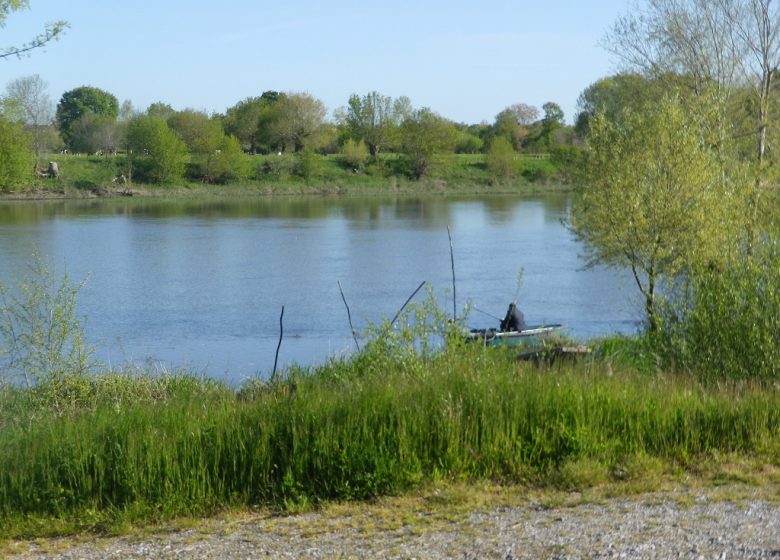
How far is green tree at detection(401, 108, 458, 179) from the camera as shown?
96.4 metres

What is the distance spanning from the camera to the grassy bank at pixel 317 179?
3044 inches

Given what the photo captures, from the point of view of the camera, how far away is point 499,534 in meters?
5.77

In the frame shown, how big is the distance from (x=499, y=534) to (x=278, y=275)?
28.1m

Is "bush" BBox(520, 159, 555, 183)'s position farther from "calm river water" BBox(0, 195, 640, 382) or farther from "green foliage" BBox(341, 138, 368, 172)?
"calm river water" BBox(0, 195, 640, 382)

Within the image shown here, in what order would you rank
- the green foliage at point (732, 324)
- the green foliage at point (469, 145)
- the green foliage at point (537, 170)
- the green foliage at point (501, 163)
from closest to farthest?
1. the green foliage at point (732, 324)
2. the green foliage at point (501, 163)
3. the green foliage at point (537, 170)
4. the green foliage at point (469, 145)

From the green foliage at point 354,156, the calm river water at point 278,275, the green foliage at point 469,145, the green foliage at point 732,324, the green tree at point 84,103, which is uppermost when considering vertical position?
the green tree at point 84,103

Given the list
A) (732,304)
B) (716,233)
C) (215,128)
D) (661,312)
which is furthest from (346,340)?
(215,128)

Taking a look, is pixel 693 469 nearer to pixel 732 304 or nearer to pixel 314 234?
pixel 732 304

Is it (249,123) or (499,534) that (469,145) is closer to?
(249,123)

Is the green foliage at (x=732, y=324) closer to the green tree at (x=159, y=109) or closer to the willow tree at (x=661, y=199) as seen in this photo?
the willow tree at (x=661, y=199)

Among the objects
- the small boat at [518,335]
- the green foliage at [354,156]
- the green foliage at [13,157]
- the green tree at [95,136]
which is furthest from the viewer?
the green tree at [95,136]

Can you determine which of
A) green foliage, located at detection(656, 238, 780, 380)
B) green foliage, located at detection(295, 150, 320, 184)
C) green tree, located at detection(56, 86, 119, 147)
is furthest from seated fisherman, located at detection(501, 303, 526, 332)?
green tree, located at detection(56, 86, 119, 147)

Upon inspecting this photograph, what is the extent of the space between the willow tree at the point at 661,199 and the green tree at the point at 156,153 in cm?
6508

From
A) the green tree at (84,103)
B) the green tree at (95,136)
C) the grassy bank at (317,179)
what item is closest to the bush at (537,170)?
the grassy bank at (317,179)
